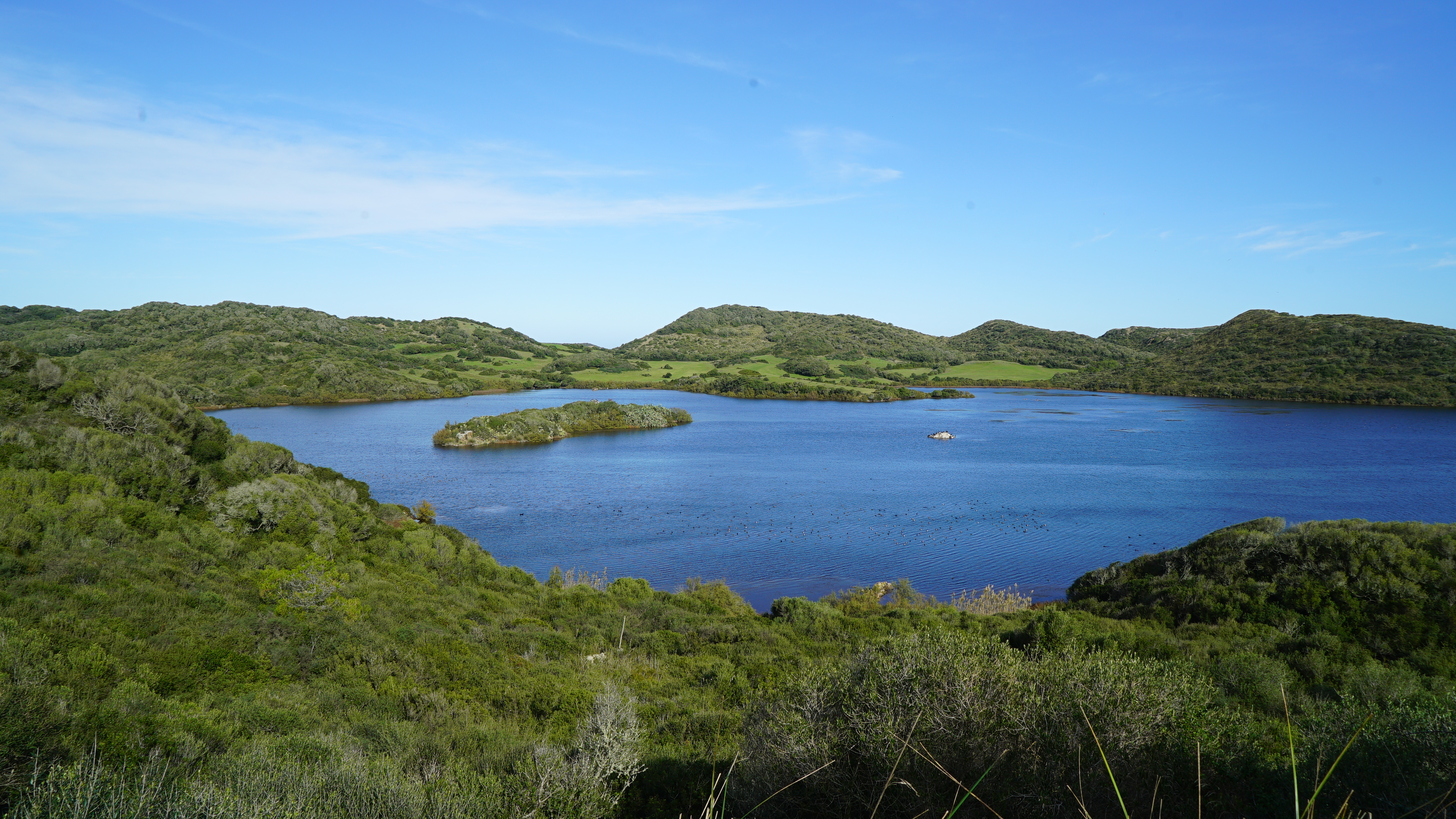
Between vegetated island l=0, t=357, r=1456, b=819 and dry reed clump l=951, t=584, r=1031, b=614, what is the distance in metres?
1.84

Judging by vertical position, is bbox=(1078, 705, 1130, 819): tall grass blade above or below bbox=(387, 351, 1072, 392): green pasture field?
below

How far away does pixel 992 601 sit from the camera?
25.0 metres

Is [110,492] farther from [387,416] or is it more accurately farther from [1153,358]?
[1153,358]

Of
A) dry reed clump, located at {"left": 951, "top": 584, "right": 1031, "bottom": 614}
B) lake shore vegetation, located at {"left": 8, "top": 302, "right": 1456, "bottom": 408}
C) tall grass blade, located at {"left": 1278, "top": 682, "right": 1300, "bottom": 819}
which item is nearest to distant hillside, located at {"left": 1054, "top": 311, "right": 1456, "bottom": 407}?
lake shore vegetation, located at {"left": 8, "top": 302, "right": 1456, "bottom": 408}

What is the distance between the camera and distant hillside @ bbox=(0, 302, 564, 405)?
373ft

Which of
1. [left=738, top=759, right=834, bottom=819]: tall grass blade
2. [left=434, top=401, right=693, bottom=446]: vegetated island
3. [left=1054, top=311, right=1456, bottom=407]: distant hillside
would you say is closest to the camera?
[left=738, top=759, right=834, bottom=819]: tall grass blade

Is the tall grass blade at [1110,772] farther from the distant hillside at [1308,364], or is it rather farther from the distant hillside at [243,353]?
the distant hillside at [1308,364]

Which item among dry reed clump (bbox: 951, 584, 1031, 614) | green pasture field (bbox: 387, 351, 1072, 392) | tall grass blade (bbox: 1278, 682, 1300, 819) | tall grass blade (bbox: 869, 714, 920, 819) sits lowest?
dry reed clump (bbox: 951, 584, 1031, 614)

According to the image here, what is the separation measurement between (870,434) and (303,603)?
242ft

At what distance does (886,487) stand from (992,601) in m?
26.3

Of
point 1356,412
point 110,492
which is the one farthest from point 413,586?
point 1356,412

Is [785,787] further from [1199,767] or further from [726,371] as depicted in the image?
[726,371]

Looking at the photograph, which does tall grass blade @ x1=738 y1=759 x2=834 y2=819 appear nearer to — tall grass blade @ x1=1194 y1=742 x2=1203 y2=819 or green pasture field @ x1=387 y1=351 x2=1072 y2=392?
tall grass blade @ x1=1194 y1=742 x2=1203 y2=819

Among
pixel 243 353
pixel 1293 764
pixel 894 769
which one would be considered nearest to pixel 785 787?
pixel 894 769
